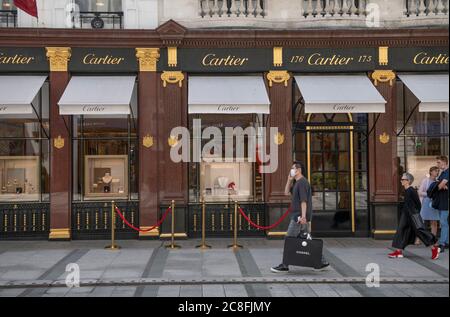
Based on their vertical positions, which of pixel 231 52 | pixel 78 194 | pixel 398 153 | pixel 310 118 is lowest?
pixel 78 194

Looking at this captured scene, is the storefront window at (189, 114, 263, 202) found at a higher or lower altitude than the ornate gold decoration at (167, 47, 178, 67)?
lower

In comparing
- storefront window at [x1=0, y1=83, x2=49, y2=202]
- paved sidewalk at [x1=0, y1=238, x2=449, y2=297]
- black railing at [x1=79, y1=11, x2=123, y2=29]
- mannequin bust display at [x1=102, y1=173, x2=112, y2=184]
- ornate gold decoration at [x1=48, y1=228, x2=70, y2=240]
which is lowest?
paved sidewalk at [x1=0, y1=238, x2=449, y2=297]

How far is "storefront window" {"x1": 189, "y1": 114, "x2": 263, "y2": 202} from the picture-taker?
1398 centimetres

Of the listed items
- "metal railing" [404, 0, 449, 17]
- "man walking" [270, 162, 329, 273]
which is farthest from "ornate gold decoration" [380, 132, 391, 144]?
"man walking" [270, 162, 329, 273]

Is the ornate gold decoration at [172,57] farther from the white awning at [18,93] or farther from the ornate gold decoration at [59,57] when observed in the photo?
the white awning at [18,93]

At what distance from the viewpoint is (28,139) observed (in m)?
13.7

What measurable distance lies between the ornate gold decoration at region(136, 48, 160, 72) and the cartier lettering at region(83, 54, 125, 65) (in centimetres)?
46

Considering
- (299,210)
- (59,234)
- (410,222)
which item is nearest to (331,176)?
(410,222)

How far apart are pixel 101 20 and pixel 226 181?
5.17 metres

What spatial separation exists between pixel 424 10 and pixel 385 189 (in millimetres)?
4679

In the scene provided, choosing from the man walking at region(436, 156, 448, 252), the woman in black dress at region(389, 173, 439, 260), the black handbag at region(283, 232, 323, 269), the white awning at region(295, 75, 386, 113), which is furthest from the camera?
the white awning at region(295, 75, 386, 113)

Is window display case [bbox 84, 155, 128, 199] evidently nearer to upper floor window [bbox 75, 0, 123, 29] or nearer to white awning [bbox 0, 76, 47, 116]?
white awning [bbox 0, 76, 47, 116]
